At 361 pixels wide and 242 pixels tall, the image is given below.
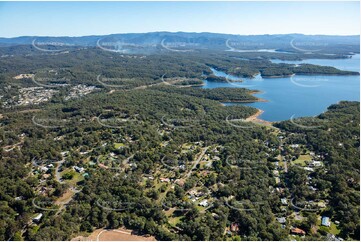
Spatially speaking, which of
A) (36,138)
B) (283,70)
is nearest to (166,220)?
(36,138)

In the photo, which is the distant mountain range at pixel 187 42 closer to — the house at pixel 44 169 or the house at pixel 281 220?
the house at pixel 44 169

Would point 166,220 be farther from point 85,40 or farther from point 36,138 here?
point 85,40

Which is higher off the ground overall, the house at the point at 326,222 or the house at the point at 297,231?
the house at the point at 326,222

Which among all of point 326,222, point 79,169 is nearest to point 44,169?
point 79,169

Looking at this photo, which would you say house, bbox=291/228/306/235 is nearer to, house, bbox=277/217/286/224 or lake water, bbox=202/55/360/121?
house, bbox=277/217/286/224

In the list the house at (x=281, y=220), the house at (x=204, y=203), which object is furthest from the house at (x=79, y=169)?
the house at (x=281, y=220)

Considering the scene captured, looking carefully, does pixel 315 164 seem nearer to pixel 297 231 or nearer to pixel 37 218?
pixel 297 231
